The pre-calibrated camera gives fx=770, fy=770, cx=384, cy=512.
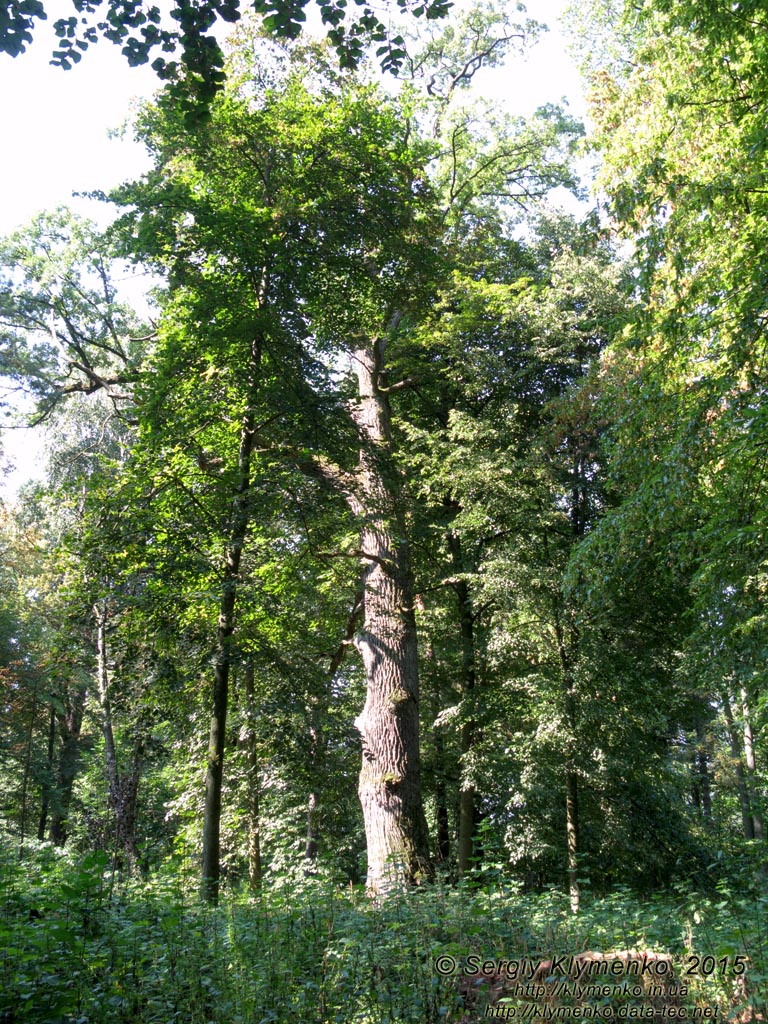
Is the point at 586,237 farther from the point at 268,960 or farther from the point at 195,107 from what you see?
the point at 268,960

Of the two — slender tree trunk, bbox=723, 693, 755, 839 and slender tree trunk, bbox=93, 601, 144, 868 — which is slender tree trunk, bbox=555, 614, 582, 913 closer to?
slender tree trunk, bbox=93, 601, 144, 868

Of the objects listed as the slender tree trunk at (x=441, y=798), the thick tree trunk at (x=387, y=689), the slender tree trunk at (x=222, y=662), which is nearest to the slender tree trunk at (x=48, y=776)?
the slender tree trunk at (x=441, y=798)

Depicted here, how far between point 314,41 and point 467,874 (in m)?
11.4

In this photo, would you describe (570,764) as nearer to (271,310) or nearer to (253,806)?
(253,806)

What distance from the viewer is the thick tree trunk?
28.4 feet

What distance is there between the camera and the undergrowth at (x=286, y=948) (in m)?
3.64

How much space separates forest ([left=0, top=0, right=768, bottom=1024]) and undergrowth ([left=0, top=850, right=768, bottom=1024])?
0.03 metres

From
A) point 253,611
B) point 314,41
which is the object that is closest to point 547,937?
point 253,611

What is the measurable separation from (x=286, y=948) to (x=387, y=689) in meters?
5.05

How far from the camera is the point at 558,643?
11.3 m

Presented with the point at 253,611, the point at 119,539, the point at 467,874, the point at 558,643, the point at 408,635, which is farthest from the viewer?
the point at 558,643

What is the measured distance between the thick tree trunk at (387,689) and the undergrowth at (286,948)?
273 cm

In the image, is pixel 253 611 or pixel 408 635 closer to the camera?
pixel 253 611

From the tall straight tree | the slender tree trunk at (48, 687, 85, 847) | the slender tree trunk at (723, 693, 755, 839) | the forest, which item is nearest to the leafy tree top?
the forest
